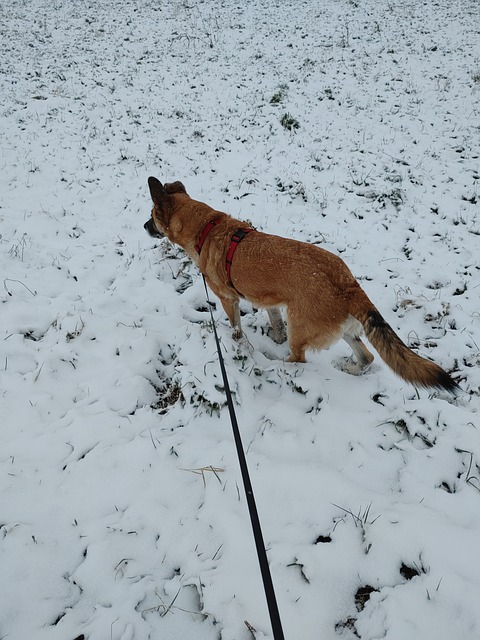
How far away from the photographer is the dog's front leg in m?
3.99

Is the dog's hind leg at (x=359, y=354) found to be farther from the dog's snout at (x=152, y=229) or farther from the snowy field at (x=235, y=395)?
the dog's snout at (x=152, y=229)

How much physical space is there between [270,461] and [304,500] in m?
0.38

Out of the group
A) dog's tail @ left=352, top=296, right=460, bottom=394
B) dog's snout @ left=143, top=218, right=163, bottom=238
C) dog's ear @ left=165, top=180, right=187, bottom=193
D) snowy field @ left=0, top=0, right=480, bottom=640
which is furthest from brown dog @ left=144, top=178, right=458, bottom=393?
snowy field @ left=0, top=0, right=480, bottom=640

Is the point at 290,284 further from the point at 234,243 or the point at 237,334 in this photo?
the point at 237,334

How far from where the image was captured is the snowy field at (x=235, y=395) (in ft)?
6.37

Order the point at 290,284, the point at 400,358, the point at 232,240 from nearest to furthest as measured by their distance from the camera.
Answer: the point at 400,358
the point at 290,284
the point at 232,240

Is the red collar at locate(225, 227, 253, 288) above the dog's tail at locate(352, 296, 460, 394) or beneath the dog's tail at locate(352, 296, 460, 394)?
above

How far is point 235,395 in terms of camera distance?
3158mm

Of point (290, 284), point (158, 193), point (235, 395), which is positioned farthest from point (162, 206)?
point (235, 395)

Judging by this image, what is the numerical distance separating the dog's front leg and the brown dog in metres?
0.01

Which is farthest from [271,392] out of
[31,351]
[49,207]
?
[49,207]

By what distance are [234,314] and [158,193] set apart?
5.44ft

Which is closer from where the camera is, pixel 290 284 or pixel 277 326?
pixel 290 284

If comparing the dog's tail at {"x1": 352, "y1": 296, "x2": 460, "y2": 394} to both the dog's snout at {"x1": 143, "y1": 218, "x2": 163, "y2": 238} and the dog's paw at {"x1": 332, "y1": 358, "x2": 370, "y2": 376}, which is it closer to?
the dog's paw at {"x1": 332, "y1": 358, "x2": 370, "y2": 376}
